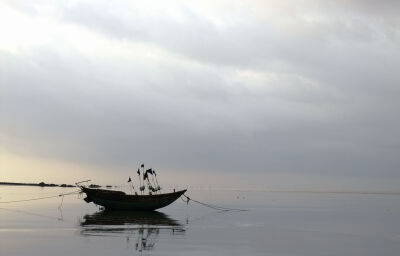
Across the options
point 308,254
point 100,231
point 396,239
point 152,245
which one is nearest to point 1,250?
point 152,245

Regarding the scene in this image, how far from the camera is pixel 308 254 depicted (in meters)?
23.7

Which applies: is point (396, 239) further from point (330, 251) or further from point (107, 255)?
point (107, 255)

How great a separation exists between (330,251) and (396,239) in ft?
28.2

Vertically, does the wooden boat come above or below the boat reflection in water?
above

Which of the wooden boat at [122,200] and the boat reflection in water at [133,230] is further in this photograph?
the wooden boat at [122,200]

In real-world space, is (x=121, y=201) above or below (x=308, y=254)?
above

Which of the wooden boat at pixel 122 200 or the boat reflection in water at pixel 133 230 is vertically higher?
the wooden boat at pixel 122 200

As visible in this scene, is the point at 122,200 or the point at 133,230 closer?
the point at 133,230

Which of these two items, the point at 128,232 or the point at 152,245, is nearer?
the point at 152,245

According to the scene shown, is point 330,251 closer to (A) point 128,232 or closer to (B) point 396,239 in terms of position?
(B) point 396,239

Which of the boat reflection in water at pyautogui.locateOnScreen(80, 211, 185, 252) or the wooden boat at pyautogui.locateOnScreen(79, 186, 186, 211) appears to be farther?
the wooden boat at pyautogui.locateOnScreen(79, 186, 186, 211)

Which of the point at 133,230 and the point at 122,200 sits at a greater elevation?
the point at 122,200

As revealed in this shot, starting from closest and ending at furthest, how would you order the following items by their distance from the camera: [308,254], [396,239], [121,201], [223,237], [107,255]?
1. [107,255]
2. [308,254]
3. [223,237]
4. [396,239]
5. [121,201]

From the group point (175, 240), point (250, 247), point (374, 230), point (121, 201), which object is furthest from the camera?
point (121, 201)
